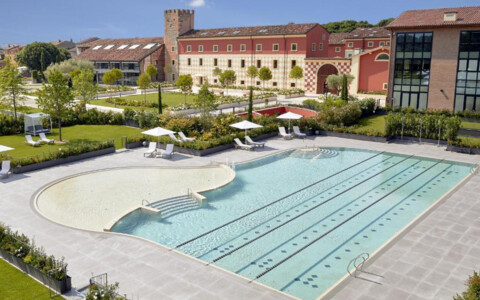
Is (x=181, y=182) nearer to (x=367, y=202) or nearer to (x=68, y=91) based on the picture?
(x=367, y=202)

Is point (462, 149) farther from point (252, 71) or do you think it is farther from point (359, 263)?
point (252, 71)

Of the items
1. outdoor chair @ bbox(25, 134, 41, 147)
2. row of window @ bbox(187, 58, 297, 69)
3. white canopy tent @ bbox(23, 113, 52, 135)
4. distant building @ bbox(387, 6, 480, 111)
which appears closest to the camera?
outdoor chair @ bbox(25, 134, 41, 147)

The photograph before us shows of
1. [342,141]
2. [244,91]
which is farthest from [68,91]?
[244,91]

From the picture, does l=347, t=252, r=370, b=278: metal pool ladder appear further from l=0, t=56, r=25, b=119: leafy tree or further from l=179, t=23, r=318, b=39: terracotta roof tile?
l=179, t=23, r=318, b=39: terracotta roof tile

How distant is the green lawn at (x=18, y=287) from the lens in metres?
9.50

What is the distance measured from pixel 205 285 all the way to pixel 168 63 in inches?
2255

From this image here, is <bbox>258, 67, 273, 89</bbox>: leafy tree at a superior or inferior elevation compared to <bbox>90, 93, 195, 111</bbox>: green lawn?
superior

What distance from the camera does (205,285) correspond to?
398 inches

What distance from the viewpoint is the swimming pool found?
38.8ft

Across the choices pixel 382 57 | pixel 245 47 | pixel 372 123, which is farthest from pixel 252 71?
pixel 372 123

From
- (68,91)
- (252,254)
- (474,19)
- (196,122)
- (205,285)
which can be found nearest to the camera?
(205,285)

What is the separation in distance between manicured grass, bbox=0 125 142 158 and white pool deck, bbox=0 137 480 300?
749 cm

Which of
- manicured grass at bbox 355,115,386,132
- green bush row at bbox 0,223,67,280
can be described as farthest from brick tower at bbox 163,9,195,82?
green bush row at bbox 0,223,67,280

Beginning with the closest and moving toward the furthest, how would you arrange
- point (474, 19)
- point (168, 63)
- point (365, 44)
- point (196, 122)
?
point (196, 122) < point (474, 19) < point (365, 44) < point (168, 63)
